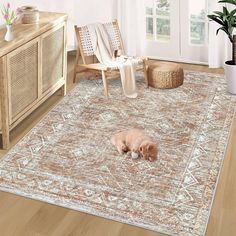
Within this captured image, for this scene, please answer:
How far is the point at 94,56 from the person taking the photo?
5.64 metres

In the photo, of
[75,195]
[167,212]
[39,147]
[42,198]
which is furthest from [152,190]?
[39,147]

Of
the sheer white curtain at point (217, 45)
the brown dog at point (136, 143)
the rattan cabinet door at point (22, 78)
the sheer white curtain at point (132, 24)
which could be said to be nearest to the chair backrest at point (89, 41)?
the sheer white curtain at point (132, 24)

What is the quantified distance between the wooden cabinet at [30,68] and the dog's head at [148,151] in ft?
3.68

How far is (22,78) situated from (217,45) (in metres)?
2.60

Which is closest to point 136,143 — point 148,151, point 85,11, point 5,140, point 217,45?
point 148,151

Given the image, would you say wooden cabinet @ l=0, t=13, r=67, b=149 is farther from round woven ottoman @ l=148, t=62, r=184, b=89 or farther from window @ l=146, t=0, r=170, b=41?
window @ l=146, t=0, r=170, b=41

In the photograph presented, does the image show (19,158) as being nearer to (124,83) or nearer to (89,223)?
(89,223)

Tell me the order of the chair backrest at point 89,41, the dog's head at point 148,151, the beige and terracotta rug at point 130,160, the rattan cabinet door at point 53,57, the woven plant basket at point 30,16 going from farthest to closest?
the chair backrest at point 89,41, the rattan cabinet door at point 53,57, the woven plant basket at point 30,16, the dog's head at point 148,151, the beige and terracotta rug at point 130,160

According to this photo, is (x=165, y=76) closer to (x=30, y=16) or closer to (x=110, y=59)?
(x=110, y=59)

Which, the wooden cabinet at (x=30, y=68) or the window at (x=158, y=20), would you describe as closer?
the wooden cabinet at (x=30, y=68)

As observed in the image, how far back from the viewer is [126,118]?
15.1ft

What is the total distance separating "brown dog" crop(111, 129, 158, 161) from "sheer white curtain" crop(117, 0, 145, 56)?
7.55 ft

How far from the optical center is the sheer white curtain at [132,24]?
6.00m

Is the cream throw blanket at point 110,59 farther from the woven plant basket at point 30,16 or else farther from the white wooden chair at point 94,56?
the woven plant basket at point 30,16
